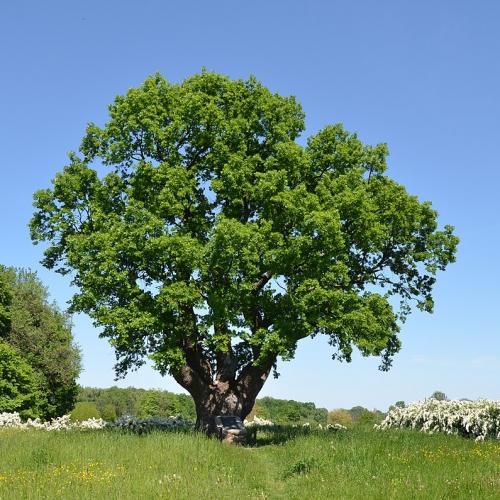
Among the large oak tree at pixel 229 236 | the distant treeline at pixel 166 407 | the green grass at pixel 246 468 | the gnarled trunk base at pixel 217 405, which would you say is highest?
the large oak tree at pixel 229 236

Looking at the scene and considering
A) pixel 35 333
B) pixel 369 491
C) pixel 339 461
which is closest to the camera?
pixel 369 491

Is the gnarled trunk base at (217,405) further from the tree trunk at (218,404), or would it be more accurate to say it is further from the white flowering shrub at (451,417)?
the white flowering shrub at (451,417)

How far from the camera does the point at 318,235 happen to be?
23.9 meters

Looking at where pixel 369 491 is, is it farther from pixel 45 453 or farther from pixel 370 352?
pixel 370 352

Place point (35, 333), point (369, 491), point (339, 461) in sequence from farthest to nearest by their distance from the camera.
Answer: point (35, 333)
point (339, 461)
point (369, 491)

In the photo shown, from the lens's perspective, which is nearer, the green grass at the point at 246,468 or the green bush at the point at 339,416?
the green grass at the point at 246,468

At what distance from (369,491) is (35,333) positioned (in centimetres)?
3788

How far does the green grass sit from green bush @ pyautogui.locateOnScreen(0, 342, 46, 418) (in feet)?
69.5

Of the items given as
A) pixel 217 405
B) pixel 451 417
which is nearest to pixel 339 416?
pixel 217 405

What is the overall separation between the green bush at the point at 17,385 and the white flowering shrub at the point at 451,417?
26839 mm

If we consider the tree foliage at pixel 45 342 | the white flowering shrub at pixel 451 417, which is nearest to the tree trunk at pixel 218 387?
the white flowering shrub at pixel 451 417

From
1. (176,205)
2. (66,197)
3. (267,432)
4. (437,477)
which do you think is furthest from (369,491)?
(66,197)

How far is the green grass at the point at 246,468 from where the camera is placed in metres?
12.5

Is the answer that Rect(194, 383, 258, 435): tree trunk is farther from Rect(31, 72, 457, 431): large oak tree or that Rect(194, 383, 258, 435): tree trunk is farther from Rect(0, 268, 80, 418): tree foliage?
Rect(0, 268, 80, 418): tree foliage
